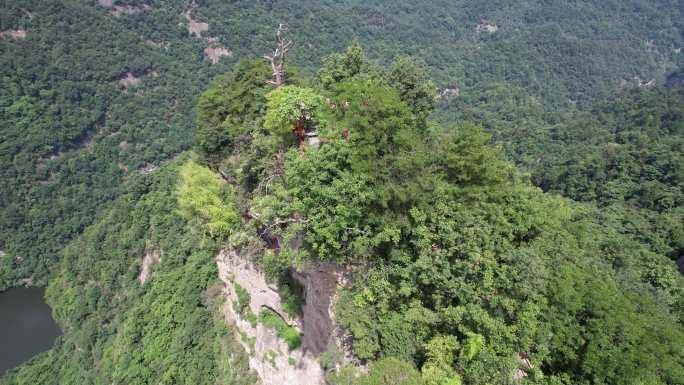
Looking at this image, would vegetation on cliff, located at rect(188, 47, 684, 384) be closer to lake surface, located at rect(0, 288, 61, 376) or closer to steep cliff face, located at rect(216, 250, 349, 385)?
steep cliff face, located at rect(216, 250, 349, 385)

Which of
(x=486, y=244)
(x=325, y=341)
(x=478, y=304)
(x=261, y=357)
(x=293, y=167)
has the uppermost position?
(x=293, y=167)

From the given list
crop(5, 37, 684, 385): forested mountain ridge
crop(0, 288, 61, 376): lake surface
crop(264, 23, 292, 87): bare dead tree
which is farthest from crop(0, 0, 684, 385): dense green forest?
crop(0, 288, 61, 376): lake surface

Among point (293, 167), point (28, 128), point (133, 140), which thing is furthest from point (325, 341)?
point (28, 128)

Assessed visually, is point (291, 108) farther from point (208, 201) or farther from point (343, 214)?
point (208, 201)

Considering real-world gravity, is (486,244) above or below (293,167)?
below

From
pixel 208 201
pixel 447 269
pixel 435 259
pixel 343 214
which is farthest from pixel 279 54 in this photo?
pixel 447 269

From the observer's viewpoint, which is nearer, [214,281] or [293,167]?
[293,167]

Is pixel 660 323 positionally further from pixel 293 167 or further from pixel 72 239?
pixel 72 239
